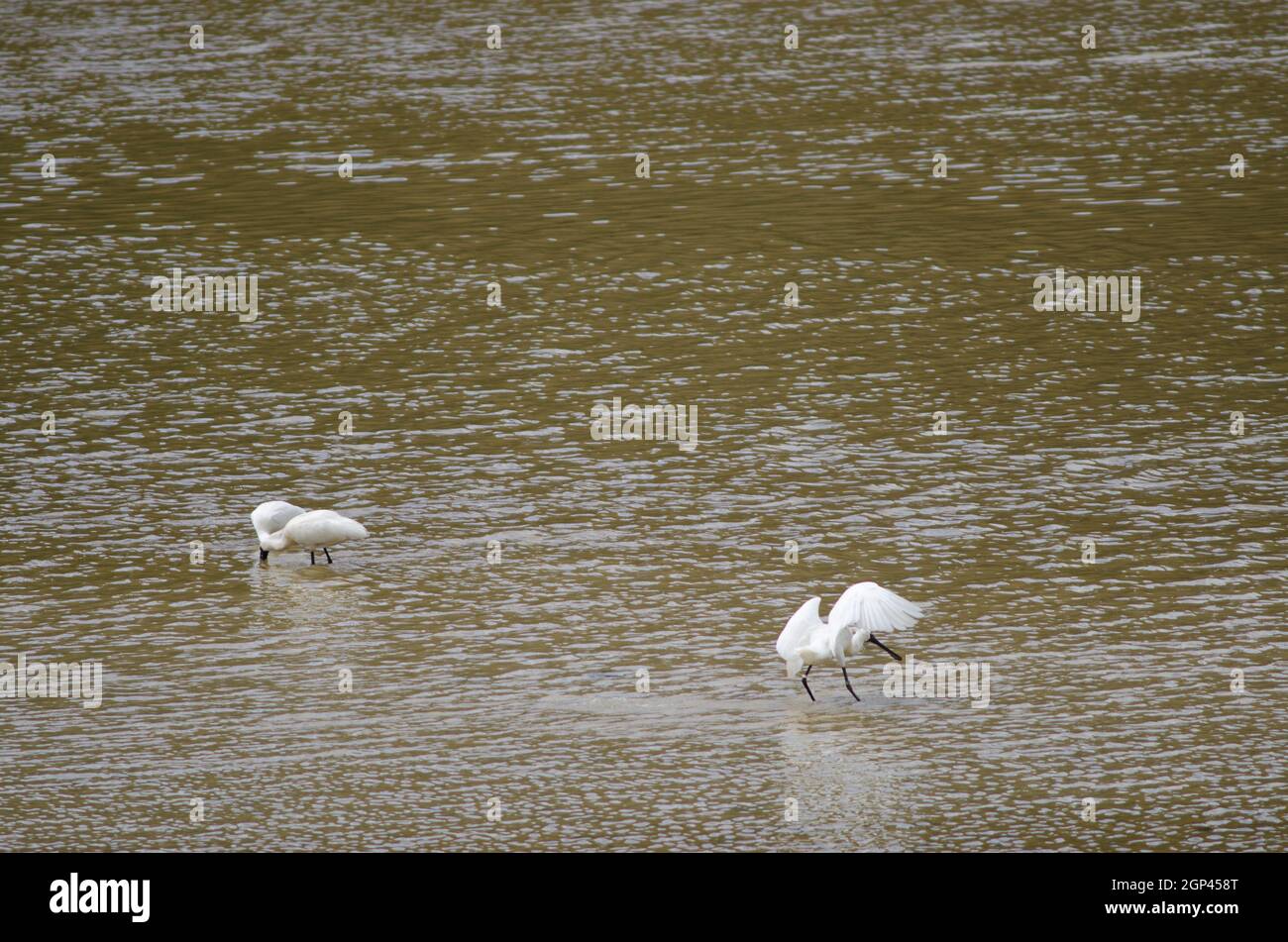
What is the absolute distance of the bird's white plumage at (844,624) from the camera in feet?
34.0

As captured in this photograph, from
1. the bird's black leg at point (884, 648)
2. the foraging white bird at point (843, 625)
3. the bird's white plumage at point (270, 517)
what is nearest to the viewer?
the foraging white bird at point (843, 625)

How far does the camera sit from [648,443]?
15258mm

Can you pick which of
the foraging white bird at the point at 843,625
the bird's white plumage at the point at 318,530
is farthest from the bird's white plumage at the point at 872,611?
the bird's white plumage at the point at 318,530

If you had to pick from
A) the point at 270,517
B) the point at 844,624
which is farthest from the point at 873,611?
the point at 270,517

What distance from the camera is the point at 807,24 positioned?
3075cm

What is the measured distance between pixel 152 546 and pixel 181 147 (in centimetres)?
1276

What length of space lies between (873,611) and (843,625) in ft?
0.68

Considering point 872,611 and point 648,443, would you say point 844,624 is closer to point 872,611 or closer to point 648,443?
point 872,611

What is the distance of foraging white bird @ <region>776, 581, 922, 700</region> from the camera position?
1034 centimetres

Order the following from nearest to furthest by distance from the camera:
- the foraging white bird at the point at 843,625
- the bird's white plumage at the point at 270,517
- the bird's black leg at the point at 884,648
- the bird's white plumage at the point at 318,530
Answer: the foraging white bird at the point at 843,625 < the bird's black leg at the point at 884,648 < the bird's white plumage at the point at 318,530 < the bird's white plumage at the point at 270,517

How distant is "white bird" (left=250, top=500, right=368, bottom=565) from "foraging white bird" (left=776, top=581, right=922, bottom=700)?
136 inches

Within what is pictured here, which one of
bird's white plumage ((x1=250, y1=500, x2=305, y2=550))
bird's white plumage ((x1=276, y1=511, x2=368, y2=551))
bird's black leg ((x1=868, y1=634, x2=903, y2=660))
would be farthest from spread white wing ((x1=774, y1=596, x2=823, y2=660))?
bird's white plumage ((x1=250, y1=500, x2=305, y2=550))

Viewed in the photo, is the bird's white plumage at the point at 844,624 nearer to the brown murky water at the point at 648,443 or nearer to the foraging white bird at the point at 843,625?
the foraging white bird at the point at 843,625

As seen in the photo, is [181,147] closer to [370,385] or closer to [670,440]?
[370,385]
